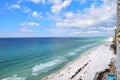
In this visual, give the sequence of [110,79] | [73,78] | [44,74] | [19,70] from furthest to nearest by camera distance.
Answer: [19,70], [44,74], [73,78], [110,79]

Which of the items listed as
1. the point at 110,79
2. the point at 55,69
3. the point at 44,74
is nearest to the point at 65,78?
the point at 44,74

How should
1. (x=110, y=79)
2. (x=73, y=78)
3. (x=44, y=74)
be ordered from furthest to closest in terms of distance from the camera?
(x=44, y=74), (x=73, y=78), (x=110, y=79)

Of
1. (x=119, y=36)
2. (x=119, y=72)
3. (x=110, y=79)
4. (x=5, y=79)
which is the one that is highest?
(x=119, y=36)

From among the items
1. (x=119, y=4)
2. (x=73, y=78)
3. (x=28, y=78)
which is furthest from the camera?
(x=28, y=78)

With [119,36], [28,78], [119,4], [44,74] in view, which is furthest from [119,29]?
[44,74]

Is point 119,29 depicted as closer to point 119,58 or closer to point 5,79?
point 119,58

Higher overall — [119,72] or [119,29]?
[119,29]

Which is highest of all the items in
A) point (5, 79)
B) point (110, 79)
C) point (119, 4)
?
point (119, 4)

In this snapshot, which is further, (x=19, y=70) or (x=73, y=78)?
(x=19, y=70)

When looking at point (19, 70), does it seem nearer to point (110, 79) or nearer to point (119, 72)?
point (110, 79)
